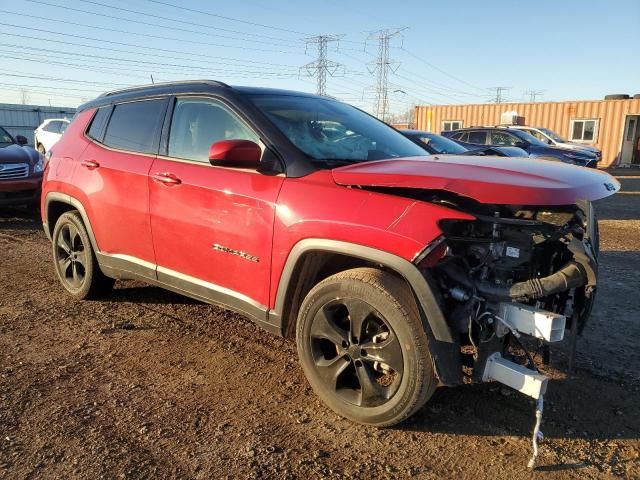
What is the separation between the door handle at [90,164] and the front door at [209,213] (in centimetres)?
82

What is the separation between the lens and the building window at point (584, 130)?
2583 centimetres

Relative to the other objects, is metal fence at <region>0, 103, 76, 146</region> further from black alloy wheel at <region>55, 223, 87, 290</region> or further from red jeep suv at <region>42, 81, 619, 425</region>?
red jeep suv at <region>42, 81, 619, 425</region>

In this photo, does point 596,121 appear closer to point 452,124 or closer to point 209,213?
point 452,124

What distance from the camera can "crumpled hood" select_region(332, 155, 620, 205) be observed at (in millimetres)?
2367

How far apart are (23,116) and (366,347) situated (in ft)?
112

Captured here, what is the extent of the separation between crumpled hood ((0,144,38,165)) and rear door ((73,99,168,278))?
5216 millimetres

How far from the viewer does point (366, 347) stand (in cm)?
276

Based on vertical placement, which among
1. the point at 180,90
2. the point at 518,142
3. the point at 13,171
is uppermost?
the point at 180,90

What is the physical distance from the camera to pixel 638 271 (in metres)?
5.82

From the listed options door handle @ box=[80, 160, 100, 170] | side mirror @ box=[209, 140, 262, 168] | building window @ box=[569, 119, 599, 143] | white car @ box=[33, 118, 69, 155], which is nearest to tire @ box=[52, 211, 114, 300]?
door handle @ box=[80, 160, 100, 170]

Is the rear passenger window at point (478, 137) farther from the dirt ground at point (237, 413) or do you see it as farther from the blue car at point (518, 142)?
the dirt ground at point (237, 413)

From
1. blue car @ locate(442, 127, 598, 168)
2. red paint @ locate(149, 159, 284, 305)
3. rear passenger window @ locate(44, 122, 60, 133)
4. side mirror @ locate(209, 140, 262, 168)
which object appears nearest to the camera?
side mirror @ locate(209, 140, 262, 168)

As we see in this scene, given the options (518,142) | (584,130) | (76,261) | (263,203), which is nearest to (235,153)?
(263,203)

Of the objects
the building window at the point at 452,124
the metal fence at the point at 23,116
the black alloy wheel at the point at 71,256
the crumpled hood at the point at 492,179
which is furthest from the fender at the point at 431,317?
the metal fence at the point at 23,116
